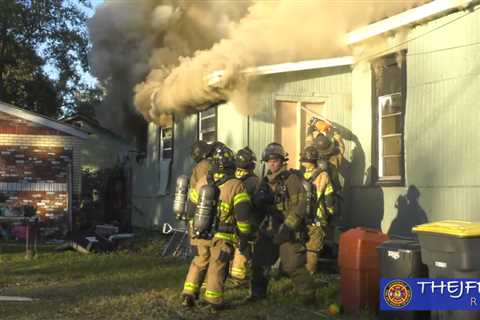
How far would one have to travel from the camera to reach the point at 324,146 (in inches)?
399

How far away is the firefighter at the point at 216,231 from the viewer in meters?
6.92

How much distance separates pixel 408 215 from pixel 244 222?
3.56m

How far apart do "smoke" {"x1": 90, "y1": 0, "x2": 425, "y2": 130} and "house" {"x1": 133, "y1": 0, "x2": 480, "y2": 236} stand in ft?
1.23

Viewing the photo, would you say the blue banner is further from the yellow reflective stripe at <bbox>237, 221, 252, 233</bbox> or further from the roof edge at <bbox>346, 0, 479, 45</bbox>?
the roof edge at <bbox>346, 0, 479, 45</bbox>

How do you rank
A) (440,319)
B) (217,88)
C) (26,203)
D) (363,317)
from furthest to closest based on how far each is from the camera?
1. (26,203)
2. (217,88)
3. (363,317)
4. (440,319)

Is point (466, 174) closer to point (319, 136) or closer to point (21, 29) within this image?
point (319, 136)

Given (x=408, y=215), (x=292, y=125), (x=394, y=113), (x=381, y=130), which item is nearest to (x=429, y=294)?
(x=408, y=215)

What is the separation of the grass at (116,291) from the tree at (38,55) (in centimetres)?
1725

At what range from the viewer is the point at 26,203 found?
54.6 feet

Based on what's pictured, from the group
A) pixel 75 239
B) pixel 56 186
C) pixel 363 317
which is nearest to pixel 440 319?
pixel 363 317

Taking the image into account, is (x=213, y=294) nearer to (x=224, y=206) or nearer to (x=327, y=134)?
(x=224, y=206)

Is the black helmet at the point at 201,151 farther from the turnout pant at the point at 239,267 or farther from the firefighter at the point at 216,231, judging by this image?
the turnout pant at the point at 239,267

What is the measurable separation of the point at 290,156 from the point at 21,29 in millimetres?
19441

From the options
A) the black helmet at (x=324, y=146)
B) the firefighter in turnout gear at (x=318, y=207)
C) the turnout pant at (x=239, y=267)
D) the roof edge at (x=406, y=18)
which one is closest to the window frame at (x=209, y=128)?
the black helmet at (x=324, y=146)
